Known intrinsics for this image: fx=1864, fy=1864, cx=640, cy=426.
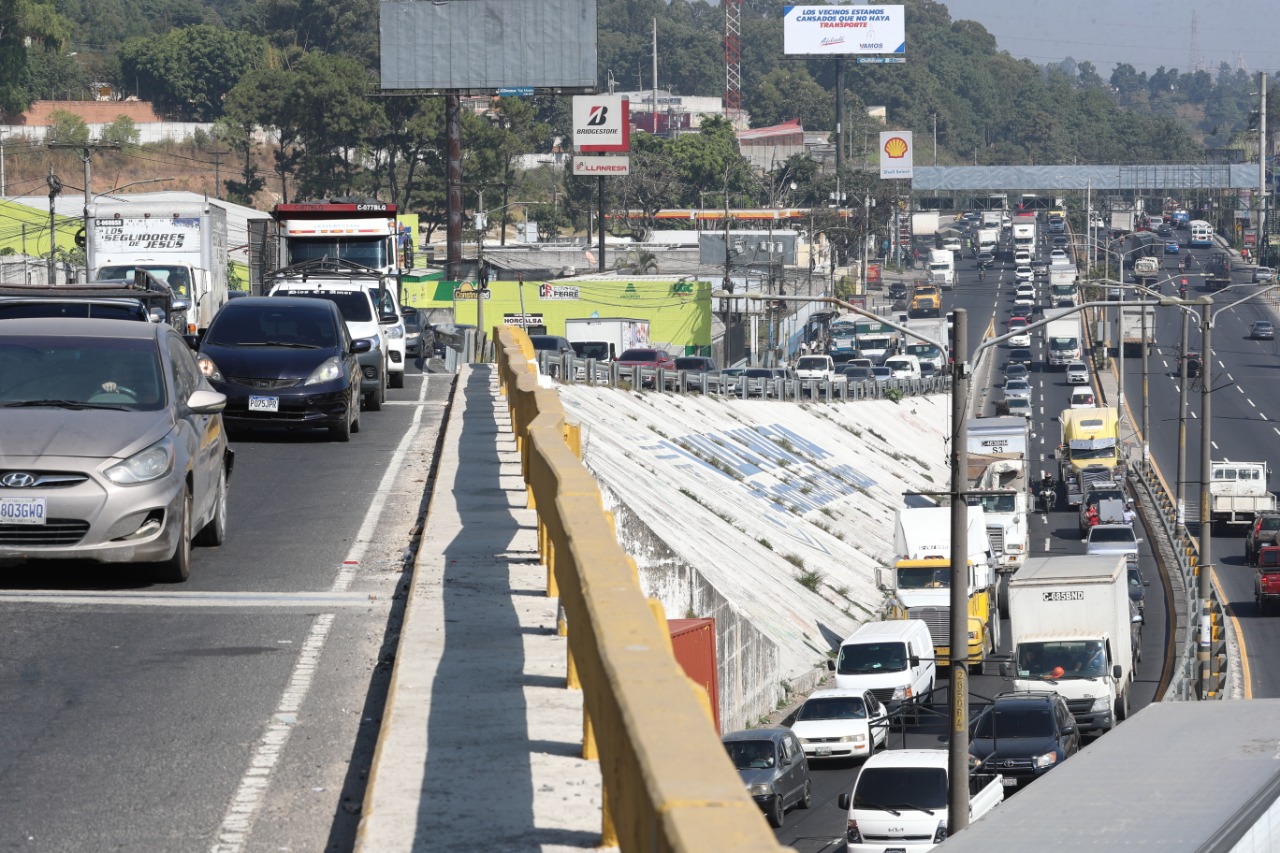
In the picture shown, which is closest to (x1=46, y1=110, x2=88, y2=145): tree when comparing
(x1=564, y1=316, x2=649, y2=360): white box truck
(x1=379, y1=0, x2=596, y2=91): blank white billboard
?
(x1=379, y1=0, x2=596, y2=91): blank white billboard

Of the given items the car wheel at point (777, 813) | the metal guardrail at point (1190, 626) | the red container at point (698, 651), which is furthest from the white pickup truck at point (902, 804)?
the metal guardrail at point (1190, 626)

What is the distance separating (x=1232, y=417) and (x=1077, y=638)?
56096 millimetres

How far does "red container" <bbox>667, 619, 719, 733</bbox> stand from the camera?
47.6ft

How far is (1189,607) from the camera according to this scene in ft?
123

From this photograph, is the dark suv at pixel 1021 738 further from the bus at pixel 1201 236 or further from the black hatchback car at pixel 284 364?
the bus at pixel 1201 236

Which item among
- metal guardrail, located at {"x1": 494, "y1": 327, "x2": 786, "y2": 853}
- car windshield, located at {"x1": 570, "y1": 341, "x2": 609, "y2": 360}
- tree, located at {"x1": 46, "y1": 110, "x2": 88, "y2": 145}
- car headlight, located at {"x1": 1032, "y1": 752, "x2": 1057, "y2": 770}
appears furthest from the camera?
tree, located at {"x1": 46, "y1": 110, "x2": 88, "y2": 145}

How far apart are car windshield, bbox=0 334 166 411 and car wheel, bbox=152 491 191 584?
0.69 meters

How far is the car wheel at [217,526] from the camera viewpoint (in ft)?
43.1

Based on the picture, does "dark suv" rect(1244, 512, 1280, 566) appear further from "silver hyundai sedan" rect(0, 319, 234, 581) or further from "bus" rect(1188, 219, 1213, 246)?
"bus" rect(1188, 219, 1213, 246)

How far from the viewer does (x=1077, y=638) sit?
103 feet

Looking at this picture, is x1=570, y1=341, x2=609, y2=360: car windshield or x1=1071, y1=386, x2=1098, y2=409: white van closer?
x1=570, y1=341, x2=609, y2=360: car windshield

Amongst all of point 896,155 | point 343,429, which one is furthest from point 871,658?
point 896,155

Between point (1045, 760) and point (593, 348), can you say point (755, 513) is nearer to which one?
point (1045, 760)

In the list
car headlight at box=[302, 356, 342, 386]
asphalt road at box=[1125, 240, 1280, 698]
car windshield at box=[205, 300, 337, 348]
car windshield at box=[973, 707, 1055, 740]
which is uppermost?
car windshield at box=[205, 300, 337, 348]
